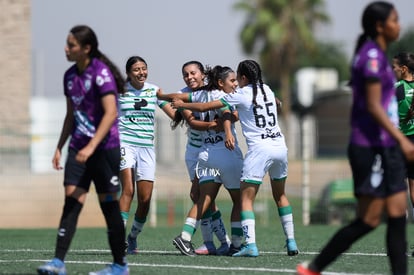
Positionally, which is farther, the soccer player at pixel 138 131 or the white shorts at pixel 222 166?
the soccer player at pixel 138 131

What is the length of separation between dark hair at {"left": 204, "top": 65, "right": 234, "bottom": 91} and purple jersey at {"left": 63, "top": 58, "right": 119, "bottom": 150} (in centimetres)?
326

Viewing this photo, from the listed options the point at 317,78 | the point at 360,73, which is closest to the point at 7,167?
the point at 360,73

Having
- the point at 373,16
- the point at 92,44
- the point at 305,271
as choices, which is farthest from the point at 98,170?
the point at 373,16

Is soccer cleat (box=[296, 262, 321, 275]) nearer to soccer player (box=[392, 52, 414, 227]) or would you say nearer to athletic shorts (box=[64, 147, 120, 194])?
athletic shorts (box=[64, 147, 120, 194])

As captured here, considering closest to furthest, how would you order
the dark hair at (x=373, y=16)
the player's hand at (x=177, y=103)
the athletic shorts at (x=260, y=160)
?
1. the dark hair at (x=373, y=16)
2. the athletic shorts at (x=260, y=160)
3. the player's hand at (x=177, y=103)

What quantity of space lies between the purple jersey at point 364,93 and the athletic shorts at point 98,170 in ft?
6.51

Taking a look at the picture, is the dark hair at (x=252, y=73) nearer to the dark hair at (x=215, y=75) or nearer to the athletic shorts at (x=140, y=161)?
the dark hair at (x=215, y=75)

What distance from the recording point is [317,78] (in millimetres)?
77812

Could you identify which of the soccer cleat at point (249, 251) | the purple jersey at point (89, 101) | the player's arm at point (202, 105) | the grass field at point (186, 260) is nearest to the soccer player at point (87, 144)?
the purple jersey at point (89, 101)

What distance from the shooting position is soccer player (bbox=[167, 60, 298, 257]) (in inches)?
420

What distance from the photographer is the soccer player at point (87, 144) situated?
27.4 ft

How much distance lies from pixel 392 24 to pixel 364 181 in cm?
117

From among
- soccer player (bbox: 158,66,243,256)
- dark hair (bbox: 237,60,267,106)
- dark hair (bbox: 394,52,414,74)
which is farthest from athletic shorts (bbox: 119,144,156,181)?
dark hair (bbox: 394,52,414,74)

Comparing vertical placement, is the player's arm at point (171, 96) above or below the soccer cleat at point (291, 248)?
above
